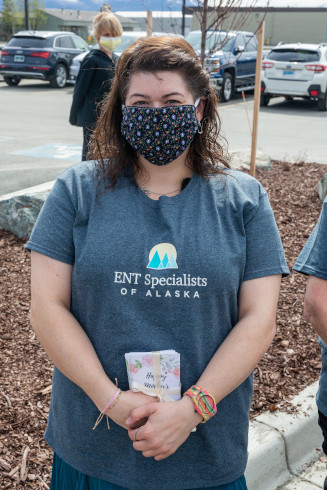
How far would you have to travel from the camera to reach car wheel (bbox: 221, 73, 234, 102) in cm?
1758

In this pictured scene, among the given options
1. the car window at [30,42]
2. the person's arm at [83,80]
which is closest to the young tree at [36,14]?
the car window at [30,42]

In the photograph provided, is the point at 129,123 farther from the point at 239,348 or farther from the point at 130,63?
the point at 239,348

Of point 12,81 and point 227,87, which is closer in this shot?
point 227,87

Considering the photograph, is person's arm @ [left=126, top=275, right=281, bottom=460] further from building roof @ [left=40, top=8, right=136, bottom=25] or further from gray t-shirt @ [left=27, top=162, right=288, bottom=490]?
building roof @ [left=40, top=8, right=136, bottom=25]

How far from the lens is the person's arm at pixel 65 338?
171 centimetres

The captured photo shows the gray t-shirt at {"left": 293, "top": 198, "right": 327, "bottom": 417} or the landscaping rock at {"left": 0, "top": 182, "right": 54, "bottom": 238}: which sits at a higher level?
the gray t-shirt at {"left": 293, "top": 198, "right": 327, "bottom": 417}

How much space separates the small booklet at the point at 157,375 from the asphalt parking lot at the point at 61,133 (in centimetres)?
604

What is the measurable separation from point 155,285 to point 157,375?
0.26 metres

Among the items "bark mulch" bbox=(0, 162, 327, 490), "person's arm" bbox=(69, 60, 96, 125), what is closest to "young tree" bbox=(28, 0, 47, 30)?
"person's arm" bbox=(69, 60, 96, 125)

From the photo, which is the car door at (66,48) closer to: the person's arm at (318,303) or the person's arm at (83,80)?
the person's arm at (83,80)

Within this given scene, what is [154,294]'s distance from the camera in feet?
5.58

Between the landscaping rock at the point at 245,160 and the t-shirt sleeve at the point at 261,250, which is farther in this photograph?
the landscaping rock at the point at 245,160

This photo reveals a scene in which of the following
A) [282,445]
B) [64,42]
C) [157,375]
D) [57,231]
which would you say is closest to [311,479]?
[282,445]

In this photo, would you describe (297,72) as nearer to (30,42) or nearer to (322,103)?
(322,103)
